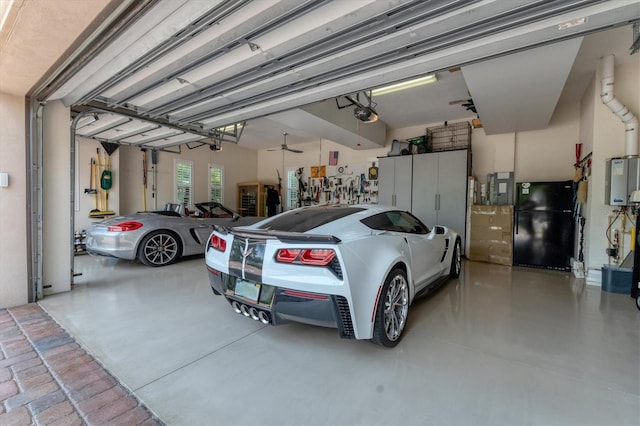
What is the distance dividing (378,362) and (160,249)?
4.27m

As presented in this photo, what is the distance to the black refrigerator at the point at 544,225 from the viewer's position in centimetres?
493

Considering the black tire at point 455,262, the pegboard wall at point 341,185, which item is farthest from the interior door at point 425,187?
the black tire at point 455,262

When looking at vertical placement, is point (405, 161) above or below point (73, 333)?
above

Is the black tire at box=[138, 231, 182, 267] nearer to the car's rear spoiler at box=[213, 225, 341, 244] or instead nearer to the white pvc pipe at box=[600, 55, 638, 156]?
the car's rear spoiler at box=[213, 225, 341, 244]

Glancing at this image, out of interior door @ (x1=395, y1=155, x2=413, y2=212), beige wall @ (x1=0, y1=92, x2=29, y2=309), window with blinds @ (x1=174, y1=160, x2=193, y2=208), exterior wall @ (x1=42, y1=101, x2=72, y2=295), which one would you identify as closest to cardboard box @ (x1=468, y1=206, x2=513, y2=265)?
interior door @ (x1=395, y1=155, x2=413, y2=212)

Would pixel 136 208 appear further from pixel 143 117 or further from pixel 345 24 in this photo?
pixel 345 24

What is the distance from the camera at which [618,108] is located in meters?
3.65

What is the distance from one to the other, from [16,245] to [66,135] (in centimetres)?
135

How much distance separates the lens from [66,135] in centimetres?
333

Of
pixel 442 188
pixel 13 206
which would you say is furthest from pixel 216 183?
pixel 442 188

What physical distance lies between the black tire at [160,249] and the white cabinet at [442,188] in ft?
16.6

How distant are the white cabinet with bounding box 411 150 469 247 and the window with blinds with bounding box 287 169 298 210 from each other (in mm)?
4239

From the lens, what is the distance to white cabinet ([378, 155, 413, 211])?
257 inches

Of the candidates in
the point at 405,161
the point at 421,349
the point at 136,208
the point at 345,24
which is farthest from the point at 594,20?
the point at 136,208
